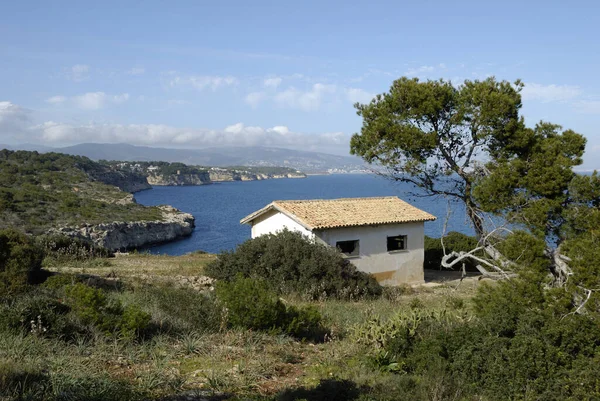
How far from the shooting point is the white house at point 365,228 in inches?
896

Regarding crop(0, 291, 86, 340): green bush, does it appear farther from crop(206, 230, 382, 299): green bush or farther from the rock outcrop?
the rock outcrop

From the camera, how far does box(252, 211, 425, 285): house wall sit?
75.0 ft

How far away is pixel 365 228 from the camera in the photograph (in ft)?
76.9

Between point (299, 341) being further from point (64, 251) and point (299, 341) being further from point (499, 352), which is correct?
point (64, 251)

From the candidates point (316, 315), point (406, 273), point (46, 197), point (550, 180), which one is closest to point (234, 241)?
point (46, 197)

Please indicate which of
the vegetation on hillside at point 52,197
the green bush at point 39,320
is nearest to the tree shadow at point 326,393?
the green bush at point 39,320

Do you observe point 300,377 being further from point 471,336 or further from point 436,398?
point 471,336

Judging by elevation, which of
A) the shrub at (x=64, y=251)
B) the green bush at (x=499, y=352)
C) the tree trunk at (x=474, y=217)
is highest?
the tree trunk at (x=474, y=217)

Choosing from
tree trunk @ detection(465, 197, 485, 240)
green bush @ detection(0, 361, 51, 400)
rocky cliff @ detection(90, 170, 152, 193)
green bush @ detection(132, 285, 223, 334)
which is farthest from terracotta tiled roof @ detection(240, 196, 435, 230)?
rocky cliff @ detection(90, 170, 152, 193)

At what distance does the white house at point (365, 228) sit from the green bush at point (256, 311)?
1270cm

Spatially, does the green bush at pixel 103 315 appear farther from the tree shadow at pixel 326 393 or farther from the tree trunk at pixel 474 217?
the tree trunk at pixel 474 217

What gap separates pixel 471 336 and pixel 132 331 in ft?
16.0

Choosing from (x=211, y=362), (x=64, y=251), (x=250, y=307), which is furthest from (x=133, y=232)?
(x=211, y=362)

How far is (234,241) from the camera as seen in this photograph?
201 feet
